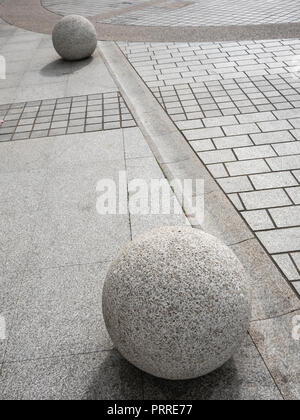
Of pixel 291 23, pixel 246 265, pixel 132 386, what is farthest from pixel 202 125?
pixel 291 23

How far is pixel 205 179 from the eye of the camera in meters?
5.82

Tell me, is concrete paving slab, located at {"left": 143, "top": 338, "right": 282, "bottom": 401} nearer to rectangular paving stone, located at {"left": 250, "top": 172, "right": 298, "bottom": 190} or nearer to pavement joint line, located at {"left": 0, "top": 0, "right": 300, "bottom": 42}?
rectangular paving stone, located at {"left": 250, "top": 172, "right": 298, "bottom": 190}

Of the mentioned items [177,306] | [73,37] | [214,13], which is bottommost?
[214,13]

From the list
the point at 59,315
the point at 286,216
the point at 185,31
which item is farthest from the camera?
the point at 185,31

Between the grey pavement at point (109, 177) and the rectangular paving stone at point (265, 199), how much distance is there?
22 millimetres

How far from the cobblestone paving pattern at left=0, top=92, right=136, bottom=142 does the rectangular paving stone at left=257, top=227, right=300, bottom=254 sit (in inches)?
153


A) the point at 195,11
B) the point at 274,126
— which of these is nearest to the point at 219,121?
the point at 274,126

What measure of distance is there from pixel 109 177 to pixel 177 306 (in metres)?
3.60

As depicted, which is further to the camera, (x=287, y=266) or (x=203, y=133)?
(x=203, y=133)

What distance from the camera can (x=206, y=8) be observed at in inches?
626

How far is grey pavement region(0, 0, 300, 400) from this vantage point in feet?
10.9

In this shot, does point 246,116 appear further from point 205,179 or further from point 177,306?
point 177,306

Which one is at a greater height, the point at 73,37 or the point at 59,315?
the point at 73,37

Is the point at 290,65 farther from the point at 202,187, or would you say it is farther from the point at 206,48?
the point at 202,187
